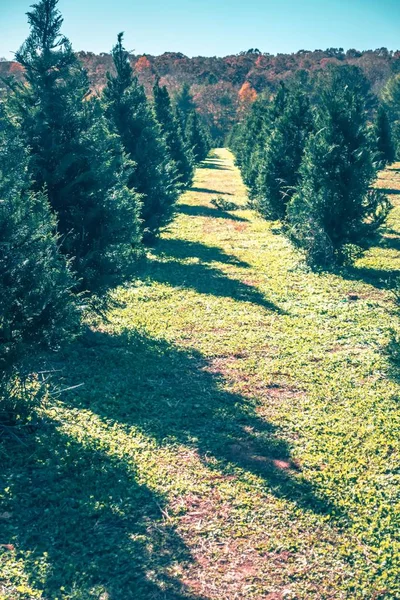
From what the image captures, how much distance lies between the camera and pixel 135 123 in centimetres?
1659

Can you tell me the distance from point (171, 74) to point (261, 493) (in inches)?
5567

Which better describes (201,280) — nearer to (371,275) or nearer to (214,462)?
(371,275)

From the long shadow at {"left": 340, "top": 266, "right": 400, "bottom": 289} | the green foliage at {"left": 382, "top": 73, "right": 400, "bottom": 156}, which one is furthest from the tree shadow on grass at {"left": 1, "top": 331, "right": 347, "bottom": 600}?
the green foliage at {"left": 382, "top": 73, "right": 400, "bottom": 156}

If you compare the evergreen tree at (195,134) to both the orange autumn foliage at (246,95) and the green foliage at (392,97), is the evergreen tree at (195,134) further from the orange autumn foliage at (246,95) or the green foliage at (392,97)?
the orange autumn foliage at (246,95)

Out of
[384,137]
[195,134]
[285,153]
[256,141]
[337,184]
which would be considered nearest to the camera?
[337,184]

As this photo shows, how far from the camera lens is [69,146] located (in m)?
9.02

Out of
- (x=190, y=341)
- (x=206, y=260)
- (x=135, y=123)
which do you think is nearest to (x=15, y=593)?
(x=190, y=341)

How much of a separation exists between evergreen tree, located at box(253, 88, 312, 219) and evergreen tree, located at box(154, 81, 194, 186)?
6.09 meters

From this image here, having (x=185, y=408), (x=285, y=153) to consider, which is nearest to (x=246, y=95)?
(x=285, y=153)

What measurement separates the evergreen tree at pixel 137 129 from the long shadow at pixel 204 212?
7.09 meters

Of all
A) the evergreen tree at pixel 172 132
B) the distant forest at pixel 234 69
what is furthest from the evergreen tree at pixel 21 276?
the distant forest at pixel 234 69

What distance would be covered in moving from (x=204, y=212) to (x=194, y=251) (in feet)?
29.4

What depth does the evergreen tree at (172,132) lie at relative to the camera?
1063 inches

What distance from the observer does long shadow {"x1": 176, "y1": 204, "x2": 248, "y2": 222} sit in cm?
2481
